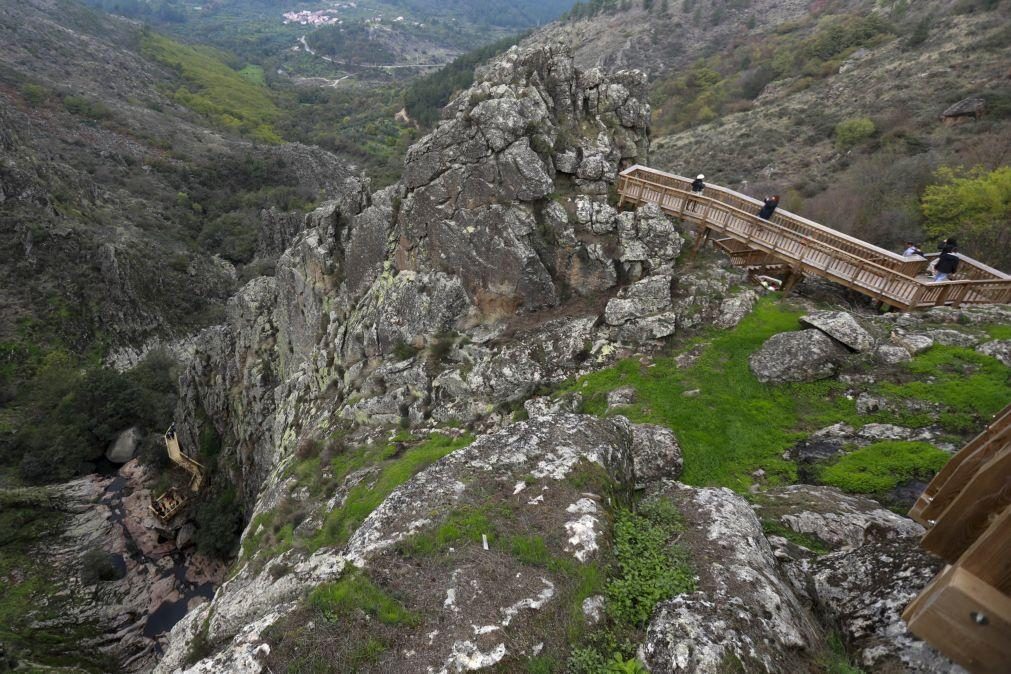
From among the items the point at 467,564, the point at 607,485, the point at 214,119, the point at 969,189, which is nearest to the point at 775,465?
the point at 607,485

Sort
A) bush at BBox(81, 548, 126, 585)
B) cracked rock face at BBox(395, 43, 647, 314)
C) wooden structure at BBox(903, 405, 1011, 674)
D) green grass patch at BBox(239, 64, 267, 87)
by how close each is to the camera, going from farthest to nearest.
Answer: green grass patch at BBox(239, 64, 267, 87)
bush at BBox(81, 548, 126, 585)
cracked rock face at BBox(395, 43, 647, 314)
wooden structure at BBox(903, 405, 1011, 674)

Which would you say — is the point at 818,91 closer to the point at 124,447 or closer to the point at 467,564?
the point at 467,564

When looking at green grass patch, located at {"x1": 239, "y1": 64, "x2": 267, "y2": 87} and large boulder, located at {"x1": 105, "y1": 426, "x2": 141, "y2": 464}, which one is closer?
large boulder, located at {"x1": 105, "y1": 426, "x2": 141, "y2": 464}

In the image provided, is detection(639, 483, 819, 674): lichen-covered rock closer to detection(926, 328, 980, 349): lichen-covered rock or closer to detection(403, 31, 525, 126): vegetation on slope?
detection(926, 328, 980, 349): lichen-covered rock

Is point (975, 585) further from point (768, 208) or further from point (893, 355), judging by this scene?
point (768, 208)

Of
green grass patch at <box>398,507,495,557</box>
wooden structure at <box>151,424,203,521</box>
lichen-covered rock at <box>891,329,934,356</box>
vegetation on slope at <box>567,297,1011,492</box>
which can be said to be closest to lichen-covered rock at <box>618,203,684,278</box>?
vegetation on slope at <box>567,297,1011,492</box>

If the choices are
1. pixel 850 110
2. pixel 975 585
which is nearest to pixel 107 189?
pixel 975 585
